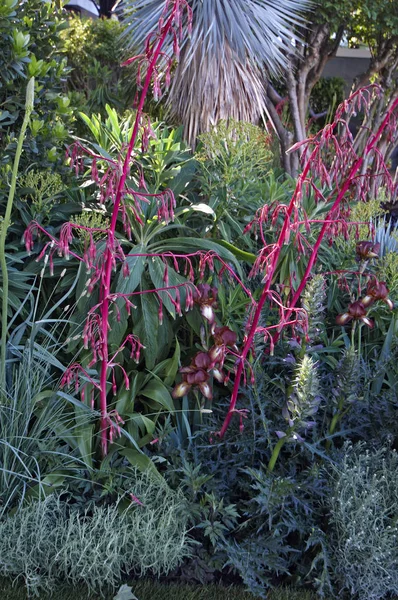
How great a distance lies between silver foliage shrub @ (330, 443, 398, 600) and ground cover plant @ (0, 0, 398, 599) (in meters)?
0.01

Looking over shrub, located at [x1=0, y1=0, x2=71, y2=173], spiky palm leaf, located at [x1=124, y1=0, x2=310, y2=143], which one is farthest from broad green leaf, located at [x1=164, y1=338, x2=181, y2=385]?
spiky palm leaf, located at [x1=124, y1=0, x2=310, y2=143]

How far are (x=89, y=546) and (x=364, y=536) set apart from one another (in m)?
0.95

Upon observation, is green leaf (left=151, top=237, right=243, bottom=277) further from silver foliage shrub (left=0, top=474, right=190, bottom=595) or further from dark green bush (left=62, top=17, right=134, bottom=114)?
dark green bush (left=62, top=17, right=134, bottom=114)

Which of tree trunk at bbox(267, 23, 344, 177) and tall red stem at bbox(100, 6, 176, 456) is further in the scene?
tree trunk at bbox(267, 23, 344, 177)

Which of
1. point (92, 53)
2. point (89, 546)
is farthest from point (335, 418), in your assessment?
point (92, 53)

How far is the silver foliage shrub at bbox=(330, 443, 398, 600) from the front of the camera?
8.00ft

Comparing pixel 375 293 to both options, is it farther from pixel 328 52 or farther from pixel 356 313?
pixel 328 52

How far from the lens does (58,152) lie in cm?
387

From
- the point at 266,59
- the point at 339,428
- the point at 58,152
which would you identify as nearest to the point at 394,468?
the point at 339,428

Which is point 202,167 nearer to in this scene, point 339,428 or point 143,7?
point 339,428

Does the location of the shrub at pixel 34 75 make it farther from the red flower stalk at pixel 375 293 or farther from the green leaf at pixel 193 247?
the red flower stalk at pixel 375 293

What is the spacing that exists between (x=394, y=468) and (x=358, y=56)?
1292 centimetres

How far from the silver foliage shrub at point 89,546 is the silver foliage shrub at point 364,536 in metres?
0.55

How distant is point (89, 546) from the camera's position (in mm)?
2385
